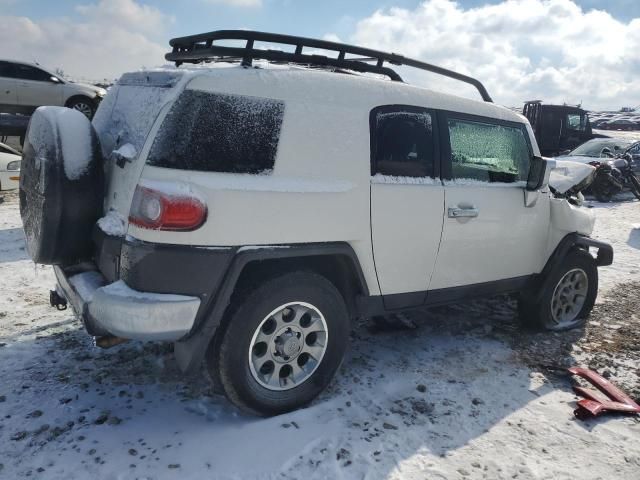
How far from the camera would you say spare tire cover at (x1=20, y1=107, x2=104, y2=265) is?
260 cm

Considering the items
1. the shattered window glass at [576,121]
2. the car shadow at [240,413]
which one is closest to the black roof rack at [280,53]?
the car shadow at [240,413]

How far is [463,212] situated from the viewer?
343 centimetres

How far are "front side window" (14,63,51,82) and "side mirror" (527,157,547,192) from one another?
12644 millimetres

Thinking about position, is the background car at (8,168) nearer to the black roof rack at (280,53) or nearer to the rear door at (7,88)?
the rear door at (7,88)

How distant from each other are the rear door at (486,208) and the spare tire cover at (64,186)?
2.13 m

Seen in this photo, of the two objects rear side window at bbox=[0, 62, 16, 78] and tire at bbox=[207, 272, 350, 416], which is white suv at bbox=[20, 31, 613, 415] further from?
rear side window at bbox=[0, 62, 16, 78]

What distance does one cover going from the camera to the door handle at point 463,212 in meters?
3.37

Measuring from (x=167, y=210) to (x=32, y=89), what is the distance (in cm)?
1252

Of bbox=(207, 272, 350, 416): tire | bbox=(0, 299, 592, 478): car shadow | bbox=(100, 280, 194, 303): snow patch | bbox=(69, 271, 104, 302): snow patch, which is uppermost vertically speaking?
bbox=(100, 280, 194, 303): snow patch

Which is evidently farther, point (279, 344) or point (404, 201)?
point (404, 201)

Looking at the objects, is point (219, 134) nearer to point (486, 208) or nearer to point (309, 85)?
point (309, 85)

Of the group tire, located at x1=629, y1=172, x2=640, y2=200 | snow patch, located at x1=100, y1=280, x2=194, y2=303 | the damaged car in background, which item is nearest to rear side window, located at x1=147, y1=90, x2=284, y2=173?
snow patch, located at x1=100, y1=280, x2=194, y2=303

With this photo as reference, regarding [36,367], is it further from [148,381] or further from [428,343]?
[428,343]

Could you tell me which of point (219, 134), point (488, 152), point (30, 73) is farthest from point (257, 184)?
point (30, 73)
